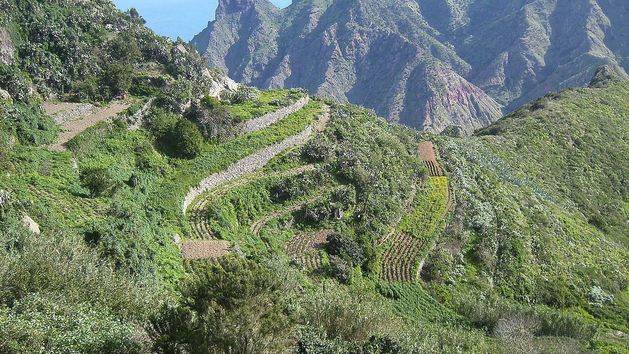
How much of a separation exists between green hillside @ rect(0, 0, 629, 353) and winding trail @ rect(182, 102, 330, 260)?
195mm

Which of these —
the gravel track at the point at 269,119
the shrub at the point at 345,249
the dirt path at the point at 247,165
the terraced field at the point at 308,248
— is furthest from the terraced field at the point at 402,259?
the gravel track at the point at 269,119

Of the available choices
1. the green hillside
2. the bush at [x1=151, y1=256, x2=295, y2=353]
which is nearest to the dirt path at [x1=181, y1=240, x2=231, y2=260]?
Answer: the green hillside

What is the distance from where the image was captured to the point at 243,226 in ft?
139

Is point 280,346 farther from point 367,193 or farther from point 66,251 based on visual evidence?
point 367,193

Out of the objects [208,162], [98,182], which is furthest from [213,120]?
[98,182]

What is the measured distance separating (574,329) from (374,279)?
14.8m

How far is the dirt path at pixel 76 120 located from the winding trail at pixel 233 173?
981 centimetres

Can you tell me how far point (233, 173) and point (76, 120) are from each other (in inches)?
543

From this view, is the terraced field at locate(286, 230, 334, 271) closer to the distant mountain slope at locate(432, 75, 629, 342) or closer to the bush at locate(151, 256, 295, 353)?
the distant mountain slope at locate(432, 75, 629, 342)

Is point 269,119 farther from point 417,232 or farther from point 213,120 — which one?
point 417,232

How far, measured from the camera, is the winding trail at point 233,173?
36.4 m

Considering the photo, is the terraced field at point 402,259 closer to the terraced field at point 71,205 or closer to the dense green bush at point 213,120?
the dense green bush at point 213,120

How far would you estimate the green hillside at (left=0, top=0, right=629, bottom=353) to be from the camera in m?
19.3

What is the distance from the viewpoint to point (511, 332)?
33375 millimetres
